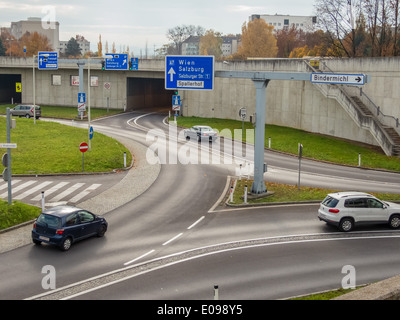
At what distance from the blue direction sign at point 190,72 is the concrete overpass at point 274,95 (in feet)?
2.29

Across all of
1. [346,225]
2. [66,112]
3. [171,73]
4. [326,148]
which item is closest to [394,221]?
[346,225]

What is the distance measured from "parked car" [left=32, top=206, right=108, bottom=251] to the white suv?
950 cm

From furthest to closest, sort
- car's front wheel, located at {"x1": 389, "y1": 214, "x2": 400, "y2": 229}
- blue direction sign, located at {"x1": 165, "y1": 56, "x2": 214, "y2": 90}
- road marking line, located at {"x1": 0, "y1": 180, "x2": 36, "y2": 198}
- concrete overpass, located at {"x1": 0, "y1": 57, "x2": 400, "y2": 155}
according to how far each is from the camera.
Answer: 1. concrete overpass, located at {"x1": 0, "y1": 57, "x2": 400, "y2": 155}
2. blue direction sign, located at {"x1": 165, "y1": 56, "x2": 214, "y2": 90}
3. road marking line, located at {"x1": 0, "y1": 180, "x2": 36, "y2": 198}
4. car's front wheel, located at {"x1": 389, "y1": 214, "x2": 400, "y2": 229}

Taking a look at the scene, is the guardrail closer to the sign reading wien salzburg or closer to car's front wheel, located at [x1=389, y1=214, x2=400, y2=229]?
the sign reading wien salzburg

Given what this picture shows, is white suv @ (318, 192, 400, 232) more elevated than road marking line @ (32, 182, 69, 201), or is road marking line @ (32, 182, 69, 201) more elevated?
white suv @ (318, 192, 400, 232)

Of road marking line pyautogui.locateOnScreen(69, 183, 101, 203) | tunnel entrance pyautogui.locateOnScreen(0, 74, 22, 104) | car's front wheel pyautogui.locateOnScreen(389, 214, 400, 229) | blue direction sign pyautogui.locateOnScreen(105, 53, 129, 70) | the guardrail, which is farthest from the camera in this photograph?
tunnel entrance pyautogui.locateOnScreen(0, 74, 22, 104)

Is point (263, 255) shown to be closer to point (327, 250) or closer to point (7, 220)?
point (327, 250)

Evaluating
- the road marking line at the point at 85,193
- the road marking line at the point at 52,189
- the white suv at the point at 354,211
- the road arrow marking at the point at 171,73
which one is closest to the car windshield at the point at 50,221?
the road marking line at the point at 85,193

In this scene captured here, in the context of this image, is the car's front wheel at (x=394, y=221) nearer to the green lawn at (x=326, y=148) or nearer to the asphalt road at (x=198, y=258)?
the asphalt road at (x=198, y=258)

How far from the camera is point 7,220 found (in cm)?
2131

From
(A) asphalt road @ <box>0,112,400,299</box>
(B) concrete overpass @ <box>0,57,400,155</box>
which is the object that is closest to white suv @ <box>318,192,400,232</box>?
(A) asphalt road @ <box>0,112,400,299</box>

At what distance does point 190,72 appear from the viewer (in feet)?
92.5

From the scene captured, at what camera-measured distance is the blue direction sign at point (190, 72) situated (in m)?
28.0

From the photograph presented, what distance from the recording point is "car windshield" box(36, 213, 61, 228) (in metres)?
18.6
